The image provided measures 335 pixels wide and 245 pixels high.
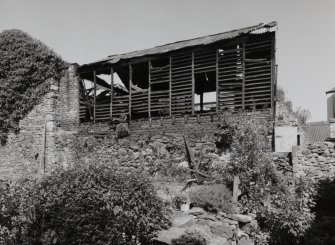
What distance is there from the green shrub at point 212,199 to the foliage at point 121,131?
6.10 meters

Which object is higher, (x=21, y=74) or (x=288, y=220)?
(x=21, y=74)

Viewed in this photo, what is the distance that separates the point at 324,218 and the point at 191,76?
7.86 metres

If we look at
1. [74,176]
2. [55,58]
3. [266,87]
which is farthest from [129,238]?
[55,58]

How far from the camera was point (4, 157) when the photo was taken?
17000 millimetres

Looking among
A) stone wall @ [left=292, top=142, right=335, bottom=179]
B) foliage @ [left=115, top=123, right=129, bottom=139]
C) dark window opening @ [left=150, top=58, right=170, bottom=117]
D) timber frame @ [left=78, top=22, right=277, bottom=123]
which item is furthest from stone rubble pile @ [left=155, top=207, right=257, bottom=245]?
dark window opening @ [left=150, top=58, right=170, bottom=117]

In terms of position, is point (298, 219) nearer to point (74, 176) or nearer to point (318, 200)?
point (318, 200)

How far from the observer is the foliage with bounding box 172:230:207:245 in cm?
673

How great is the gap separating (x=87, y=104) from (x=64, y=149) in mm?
2609

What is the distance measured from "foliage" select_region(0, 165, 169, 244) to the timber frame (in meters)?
7.21

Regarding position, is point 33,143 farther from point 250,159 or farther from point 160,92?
point 250,159

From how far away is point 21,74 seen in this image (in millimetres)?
16344

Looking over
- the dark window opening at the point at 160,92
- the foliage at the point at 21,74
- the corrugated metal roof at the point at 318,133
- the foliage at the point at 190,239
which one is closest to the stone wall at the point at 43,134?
the foliage at the point at 21,74

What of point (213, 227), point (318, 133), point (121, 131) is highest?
point (121, 131)

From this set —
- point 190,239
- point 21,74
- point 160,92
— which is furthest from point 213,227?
point 21,74
